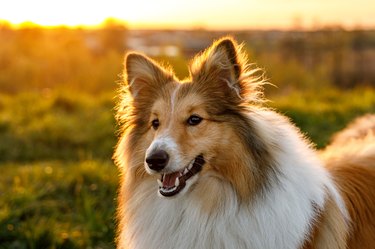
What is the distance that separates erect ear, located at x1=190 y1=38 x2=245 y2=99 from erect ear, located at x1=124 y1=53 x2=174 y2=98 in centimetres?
33

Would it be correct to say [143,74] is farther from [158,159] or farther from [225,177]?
[225,177]

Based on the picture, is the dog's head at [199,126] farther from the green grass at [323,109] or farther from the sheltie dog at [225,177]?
the green grass at [323,109]

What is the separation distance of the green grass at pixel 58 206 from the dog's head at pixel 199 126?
78.7 inches

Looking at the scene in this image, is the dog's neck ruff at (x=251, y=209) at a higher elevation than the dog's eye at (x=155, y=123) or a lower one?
lower

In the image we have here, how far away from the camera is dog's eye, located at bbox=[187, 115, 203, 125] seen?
12.0 feet

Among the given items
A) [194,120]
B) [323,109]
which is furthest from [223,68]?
[323,109]

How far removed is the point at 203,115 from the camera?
144 inches

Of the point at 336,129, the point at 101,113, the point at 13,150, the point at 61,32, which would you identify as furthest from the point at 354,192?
the point at 61,32

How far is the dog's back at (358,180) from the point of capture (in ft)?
12.8

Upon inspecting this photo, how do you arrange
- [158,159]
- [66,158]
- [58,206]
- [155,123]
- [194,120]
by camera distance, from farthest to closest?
[66,158]
[58,206]
[155,123]
[194,120]
[158,159]

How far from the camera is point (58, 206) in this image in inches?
258

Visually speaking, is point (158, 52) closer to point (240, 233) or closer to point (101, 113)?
point (101, 113)

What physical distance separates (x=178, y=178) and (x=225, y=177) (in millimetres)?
305

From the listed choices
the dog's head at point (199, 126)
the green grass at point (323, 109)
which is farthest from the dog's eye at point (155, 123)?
the green grass at point (323, 109)
